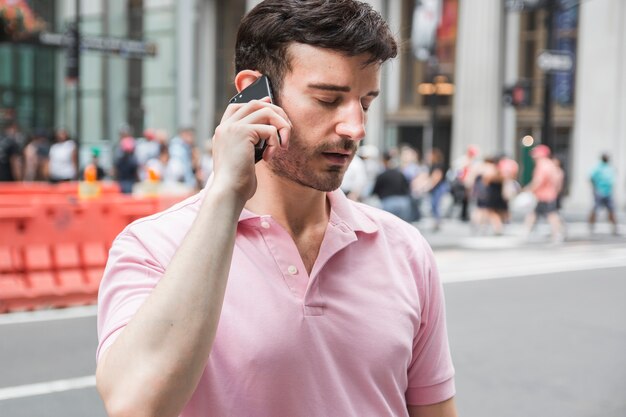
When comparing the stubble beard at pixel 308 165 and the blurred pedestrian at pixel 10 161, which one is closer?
the stubble beard at pixel 308 165

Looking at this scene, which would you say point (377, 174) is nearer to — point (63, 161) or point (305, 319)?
point (63, 161)

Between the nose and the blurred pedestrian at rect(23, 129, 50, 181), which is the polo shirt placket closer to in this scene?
the nose

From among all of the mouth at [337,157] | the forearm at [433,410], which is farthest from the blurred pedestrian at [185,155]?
the mouth at [337,157]

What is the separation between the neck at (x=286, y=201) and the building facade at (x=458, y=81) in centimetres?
2122

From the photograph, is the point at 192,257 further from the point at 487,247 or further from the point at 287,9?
the point at 487,247

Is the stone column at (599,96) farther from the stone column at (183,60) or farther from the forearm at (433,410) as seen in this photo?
the forearm at (433,410)

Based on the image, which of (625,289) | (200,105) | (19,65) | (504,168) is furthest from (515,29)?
(19,65)

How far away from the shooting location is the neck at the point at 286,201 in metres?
1.81

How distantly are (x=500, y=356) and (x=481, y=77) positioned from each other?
82.3ft

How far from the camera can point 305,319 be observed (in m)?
1.65

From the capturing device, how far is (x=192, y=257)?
146 centimetres

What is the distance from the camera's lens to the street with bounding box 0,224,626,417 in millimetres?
5891

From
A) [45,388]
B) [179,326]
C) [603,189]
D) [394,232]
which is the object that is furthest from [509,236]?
[179,326]

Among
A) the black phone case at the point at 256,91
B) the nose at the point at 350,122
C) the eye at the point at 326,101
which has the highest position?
the black phone case at the point at 256,91
